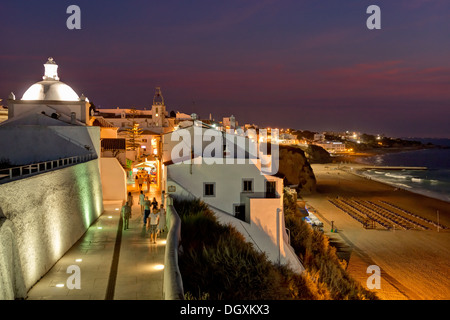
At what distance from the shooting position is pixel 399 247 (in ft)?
86.5

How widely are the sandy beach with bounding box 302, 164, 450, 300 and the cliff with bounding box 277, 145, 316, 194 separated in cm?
518

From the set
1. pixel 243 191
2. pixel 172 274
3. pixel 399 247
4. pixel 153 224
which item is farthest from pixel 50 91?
pixel 399 247

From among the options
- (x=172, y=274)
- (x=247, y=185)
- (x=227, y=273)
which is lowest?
(x=227, y=273)

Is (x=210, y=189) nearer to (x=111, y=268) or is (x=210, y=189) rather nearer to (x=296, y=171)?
(x=111, y=268)

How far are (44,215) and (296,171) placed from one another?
152 ft

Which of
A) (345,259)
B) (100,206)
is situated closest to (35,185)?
(100,206)

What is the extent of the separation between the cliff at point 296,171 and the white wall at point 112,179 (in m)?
34.1

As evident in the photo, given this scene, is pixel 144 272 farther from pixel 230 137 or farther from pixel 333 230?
pixel 333 230

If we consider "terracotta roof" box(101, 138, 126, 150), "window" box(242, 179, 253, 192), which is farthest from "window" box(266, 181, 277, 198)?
"terracotta roof" box(101, 138, 126, 150)

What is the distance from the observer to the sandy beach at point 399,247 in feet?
65.4

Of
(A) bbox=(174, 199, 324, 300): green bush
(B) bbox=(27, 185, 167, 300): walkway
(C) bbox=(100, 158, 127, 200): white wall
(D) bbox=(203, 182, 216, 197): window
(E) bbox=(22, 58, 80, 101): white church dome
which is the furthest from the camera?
(E) bbox=(22, 58, 80, 101): white church dome

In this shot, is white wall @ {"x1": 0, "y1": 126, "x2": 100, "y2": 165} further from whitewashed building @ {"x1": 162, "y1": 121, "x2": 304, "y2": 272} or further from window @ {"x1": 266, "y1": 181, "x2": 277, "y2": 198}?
window @ {"x1": 266, "y1": 181, "x2": 277, "y2": 198}

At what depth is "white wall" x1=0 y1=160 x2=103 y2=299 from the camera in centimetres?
878

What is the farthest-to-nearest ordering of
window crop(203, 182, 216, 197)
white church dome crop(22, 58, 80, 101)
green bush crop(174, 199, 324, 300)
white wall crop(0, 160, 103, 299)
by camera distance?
1. white church dome crop(22, 58, 80, 101)
2. window crop(203, 182, 216, 197)
3. green bush crop(174, 199, 324, 300)
4. white wall crop(0, 160, 103, 299)
